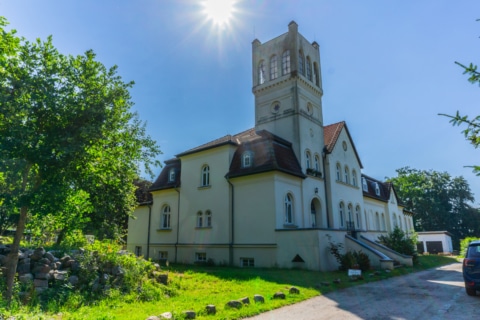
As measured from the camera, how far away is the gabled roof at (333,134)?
85.5 ft

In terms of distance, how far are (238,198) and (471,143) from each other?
679 inches

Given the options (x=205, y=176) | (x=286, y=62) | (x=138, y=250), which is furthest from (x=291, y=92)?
(x=138, y=250)

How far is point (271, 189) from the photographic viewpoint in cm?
1969

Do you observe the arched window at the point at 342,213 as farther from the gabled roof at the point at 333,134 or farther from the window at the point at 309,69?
the window at the point at 309,69

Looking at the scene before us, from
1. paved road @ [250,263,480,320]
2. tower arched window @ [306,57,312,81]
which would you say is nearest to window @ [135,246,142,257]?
paved road @ [250,263,480,320]

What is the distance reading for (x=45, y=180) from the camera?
830 centimetres

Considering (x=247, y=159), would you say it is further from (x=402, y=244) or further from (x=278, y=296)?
(x=402, y=244)

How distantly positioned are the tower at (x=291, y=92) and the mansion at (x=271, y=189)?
0.09 metres

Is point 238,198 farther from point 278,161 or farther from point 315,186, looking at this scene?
point 315,186

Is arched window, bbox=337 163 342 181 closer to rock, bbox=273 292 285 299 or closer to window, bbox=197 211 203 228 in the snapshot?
window, bbox=197 211 203 228

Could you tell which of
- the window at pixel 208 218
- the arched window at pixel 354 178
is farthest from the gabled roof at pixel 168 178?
the arched window at pixel 354 178

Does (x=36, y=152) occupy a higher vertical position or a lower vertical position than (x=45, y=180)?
higher

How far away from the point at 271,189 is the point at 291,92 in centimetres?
915

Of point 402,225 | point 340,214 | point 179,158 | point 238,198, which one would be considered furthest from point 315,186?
point 402,225
